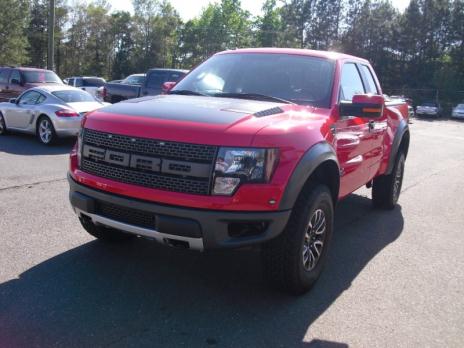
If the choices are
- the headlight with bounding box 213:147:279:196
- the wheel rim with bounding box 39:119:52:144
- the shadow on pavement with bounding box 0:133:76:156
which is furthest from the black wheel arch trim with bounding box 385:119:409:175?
the wheel rim with bounding box 39:119:52:144

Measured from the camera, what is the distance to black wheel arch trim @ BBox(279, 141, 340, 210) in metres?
3.23

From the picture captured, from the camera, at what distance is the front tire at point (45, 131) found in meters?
10.9

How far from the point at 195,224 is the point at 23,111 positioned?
9.92 metres

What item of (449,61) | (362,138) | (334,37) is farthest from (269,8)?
(362,138)

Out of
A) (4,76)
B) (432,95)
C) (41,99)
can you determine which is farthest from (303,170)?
(432,95)

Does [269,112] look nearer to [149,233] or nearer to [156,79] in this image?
[149,233]

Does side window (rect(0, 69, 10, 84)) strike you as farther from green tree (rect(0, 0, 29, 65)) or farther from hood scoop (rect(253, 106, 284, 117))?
green tree (rect(0, 0, 29, 65))

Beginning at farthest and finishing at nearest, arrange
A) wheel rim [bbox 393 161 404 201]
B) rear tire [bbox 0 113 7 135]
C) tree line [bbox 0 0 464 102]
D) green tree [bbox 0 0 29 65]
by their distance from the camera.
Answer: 1. tree line [bbox 0 0 464 102]
2. green tree [bbox 0 0 29 65]
3. rear tire [bbox 0 113 7 135]
4. wheel rim [bbox 393 161 404 201]

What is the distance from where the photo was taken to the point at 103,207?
3480mm

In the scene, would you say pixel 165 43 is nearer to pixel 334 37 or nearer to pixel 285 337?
pixel 334 37

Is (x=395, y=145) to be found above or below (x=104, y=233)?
above

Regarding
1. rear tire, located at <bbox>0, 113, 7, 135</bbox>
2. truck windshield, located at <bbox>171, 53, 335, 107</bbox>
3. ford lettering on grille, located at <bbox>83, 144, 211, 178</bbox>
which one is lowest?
rear tire, located at <bbox>0, 113, 7, 135</bbox>

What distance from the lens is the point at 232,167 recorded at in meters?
3.12

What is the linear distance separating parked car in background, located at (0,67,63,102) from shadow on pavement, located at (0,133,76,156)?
447 cm
